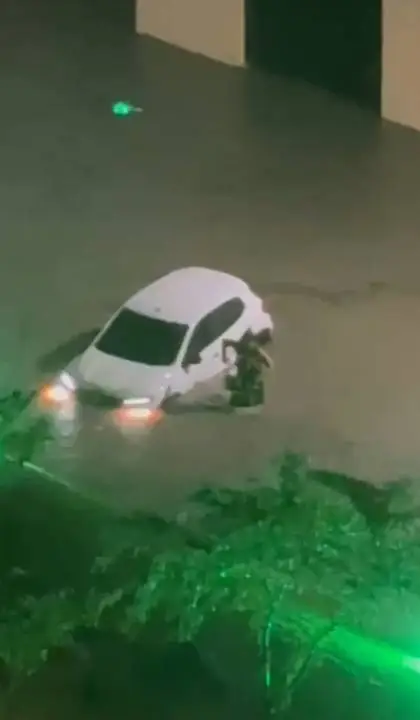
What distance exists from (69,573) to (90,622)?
0.04 meters

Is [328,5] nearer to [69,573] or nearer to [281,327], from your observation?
[281,327]

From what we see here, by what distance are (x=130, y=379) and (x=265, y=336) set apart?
0.13 m

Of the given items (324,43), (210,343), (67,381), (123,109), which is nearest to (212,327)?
(210,343)

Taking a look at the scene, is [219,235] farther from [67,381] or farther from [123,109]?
[123,109]

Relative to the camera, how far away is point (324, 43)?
1.68 metres

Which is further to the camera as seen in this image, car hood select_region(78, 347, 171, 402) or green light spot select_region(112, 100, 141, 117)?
green light spot select_region(112, 100, 141, 117)

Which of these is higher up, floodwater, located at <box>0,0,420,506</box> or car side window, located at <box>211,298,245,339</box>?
car side window, located at <box>211,298,245,339</box>

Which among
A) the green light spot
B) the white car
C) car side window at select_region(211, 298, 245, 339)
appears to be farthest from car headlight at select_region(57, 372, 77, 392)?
the green light spot

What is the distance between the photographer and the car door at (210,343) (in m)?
0.89

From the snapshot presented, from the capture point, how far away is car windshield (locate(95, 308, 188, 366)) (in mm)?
892

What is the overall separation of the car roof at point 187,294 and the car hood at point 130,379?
5cm

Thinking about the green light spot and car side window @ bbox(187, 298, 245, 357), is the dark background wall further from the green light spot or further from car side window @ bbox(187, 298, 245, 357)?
car side window @ bbox(187, 298, 245, 357)

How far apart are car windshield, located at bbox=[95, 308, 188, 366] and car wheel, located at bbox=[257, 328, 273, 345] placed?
78 mm

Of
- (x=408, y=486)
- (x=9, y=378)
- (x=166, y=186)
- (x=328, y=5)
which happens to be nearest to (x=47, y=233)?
(x=166, y=186)
